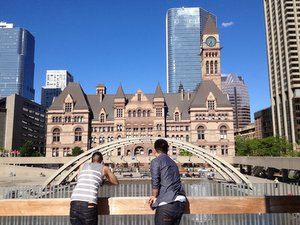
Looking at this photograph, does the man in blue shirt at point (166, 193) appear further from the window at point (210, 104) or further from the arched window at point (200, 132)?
the window at point (210, 104)

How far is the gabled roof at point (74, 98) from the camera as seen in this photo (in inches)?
3418

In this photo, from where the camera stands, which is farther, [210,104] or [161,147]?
[210,104]

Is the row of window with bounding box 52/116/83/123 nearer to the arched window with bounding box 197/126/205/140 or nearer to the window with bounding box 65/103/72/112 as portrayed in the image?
the window with bounding box 65/103/72/112

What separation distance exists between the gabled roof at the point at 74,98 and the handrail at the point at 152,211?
82973mm

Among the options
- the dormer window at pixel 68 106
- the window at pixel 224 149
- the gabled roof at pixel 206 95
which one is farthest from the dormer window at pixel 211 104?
the dormer window at pixel 68 106

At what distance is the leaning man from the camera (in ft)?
16.5

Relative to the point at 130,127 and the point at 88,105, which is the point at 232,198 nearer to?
the point at 130,127

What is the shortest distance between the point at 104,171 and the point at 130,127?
79.9 metres

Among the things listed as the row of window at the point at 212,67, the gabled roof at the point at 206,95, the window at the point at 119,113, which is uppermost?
the row of window at the point at 212,67

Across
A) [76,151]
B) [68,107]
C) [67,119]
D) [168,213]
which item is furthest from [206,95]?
[168,213]

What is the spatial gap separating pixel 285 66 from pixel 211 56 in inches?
1277

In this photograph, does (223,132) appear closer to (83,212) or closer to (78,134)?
(78,134)

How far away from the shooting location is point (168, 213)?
4746mm

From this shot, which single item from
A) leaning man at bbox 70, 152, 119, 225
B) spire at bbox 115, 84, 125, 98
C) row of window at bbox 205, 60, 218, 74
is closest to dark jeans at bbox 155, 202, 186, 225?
leaning man at bbox 70, 152, 119, 225
